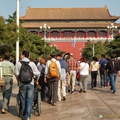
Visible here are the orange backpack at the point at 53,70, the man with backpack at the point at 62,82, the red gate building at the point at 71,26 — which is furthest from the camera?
the red gate building at the point at 71,26

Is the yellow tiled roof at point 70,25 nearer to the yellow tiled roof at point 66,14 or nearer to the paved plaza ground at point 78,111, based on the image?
the yellow tiled roof at point 66,14

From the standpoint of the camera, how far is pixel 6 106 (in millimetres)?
6133

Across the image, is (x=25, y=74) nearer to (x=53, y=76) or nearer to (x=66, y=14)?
(x=53, y=76)

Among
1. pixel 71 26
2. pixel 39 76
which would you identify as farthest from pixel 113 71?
pixel 71 26

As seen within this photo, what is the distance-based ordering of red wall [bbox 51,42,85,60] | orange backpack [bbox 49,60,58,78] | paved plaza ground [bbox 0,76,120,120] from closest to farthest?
paved plaza ground [bbox 0,76,120,120] → orange backpack [bbox 49,60,58,78] → red wall [bbox 51,42,85,60]

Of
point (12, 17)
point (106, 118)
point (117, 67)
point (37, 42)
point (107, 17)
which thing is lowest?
point (106, 118)

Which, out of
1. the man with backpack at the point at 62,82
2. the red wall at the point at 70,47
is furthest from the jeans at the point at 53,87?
the red wall at the point at 70,47

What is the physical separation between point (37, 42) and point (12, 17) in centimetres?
499

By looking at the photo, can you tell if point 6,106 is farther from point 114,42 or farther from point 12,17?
point 114,42

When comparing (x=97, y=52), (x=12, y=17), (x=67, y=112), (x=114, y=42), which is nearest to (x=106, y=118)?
(x=67, y=112)

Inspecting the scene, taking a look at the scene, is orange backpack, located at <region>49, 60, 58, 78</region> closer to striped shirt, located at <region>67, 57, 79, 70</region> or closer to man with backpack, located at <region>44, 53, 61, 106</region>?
man with backpack, located at <region>44, 53, 61, 106</region>

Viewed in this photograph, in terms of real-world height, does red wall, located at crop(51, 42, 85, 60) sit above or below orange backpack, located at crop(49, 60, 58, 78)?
above

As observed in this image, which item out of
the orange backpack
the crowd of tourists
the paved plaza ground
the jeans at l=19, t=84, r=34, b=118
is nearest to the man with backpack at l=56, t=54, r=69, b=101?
the crowd of tourists

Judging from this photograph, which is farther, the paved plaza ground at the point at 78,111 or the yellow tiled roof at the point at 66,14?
the yellow tiled roof at the point at 66,14
